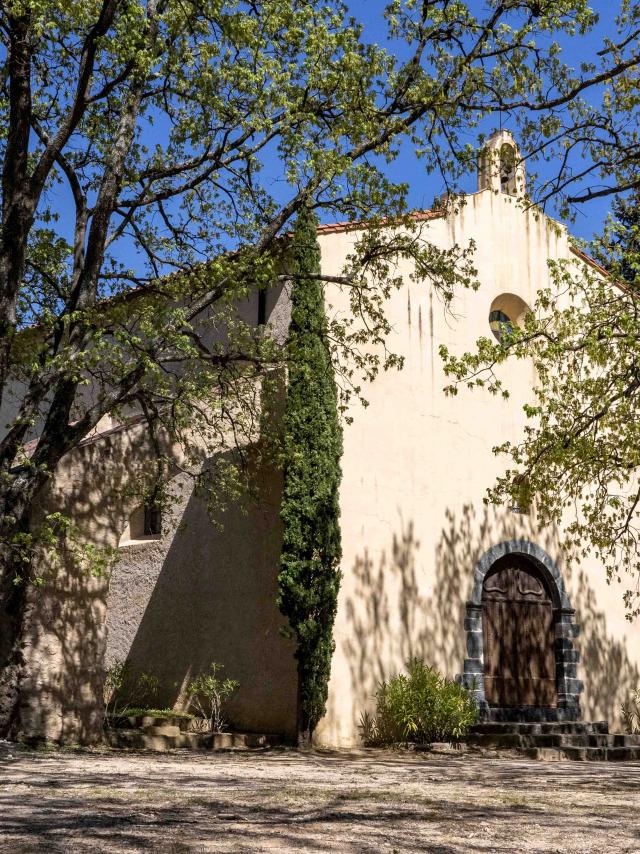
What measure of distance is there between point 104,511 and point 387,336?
18.1 feet

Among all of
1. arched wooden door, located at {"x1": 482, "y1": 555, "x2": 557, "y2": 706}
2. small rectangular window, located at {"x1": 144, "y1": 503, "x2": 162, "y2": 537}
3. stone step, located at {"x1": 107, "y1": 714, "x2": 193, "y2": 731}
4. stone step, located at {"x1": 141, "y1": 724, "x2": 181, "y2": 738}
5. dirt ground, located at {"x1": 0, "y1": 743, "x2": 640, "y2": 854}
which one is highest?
small rectangular window, located at {"x1": 144, "y1": 503, "x2": 162, "y2": 537}

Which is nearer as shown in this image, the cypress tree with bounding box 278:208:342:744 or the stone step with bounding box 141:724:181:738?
the cypress tree with bounding box 278:208:342:744

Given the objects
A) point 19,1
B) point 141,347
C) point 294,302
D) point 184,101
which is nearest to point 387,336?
point 294,302

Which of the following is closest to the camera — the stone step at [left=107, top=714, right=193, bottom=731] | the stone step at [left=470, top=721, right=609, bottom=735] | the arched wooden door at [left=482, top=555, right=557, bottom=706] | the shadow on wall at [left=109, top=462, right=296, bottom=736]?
the stone step at [left=107, top=714, right=193, bottom=731]

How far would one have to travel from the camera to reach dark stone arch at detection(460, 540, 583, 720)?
15.2m

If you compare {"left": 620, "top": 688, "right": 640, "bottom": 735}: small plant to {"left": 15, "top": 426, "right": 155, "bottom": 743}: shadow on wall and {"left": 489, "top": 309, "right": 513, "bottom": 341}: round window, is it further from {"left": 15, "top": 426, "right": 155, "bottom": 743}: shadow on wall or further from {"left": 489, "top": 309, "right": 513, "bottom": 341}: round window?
{"left": 15, "top": 426, "right": 155, "bottom": 743}: shadow on wall

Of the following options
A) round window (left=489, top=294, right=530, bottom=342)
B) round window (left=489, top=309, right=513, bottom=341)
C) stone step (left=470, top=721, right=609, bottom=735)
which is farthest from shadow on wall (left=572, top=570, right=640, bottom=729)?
round window (left=489, top=294, right=530, bottom=342)

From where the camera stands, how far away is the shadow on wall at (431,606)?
552 inches

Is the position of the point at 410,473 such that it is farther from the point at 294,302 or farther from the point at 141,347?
the point at 141,347

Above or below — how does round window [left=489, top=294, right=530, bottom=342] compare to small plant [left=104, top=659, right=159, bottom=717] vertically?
above

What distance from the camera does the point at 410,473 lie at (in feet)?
49.6

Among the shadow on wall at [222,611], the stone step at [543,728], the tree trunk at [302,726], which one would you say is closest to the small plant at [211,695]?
the shadow on wall at [222,611]

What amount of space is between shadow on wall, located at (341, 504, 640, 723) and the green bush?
24 centimetres

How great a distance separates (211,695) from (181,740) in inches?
48.2
